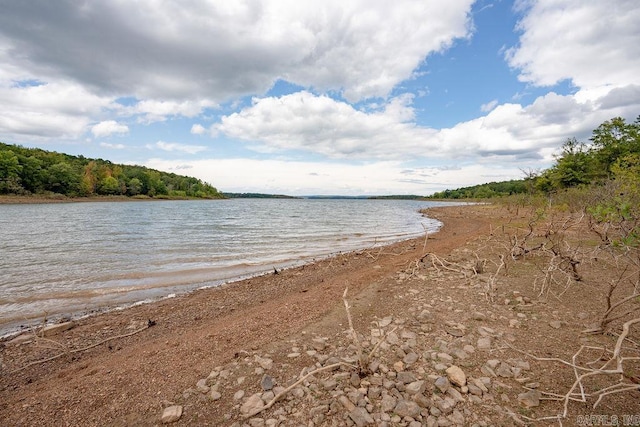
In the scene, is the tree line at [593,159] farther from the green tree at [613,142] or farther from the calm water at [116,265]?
the calm water at [116,265]

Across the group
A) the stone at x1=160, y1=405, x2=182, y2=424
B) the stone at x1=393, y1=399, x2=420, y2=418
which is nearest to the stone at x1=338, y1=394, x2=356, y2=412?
the stone at x1=393, y1=399, x2=420, y2=418

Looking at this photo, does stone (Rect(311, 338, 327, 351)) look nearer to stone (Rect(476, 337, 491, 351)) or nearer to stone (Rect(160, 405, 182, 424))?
stone (Rect(160, 405, 182, 424))

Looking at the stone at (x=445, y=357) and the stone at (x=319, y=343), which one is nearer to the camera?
the stone at (x=445, y=357)

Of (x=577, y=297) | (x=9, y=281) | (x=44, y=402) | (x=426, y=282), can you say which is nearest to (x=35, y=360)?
(x=44, y=402)

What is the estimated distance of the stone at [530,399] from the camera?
3436 mm

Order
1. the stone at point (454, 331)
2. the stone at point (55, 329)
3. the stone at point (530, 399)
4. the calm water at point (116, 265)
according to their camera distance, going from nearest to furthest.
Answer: the stone at point (530, 399) < the stone at point (454, 331) < the stone at point (55, 329) < the calm water at point (116, 265)

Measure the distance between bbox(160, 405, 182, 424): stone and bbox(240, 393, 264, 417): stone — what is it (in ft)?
2.43

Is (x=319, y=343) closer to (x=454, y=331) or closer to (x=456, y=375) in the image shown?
(x=456, y=375)

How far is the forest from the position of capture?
261 ft

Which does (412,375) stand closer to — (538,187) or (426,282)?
(426,282)

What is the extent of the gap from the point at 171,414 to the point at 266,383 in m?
1.16

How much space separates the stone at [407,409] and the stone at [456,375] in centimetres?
73

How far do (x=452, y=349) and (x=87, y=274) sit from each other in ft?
44.2

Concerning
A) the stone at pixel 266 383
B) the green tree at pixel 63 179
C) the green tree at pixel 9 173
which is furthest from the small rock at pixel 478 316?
the green tree at pixel 63 179
